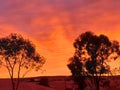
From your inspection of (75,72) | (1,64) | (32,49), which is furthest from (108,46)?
(1,64)

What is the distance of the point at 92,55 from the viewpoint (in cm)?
6831

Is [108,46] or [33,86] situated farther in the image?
[33,86]

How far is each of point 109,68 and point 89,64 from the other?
12.2 feet

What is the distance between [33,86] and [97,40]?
76.0ft

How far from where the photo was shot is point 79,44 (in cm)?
6931

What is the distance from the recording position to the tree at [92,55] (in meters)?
68.1

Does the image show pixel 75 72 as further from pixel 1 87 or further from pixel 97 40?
pixel 1 87

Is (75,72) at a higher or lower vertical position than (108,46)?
lower

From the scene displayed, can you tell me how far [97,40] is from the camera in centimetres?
6875

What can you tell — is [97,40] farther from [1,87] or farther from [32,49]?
[1,87]

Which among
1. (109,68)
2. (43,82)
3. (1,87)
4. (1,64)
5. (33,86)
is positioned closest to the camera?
(1,64)

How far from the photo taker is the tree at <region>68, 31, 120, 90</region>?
68.1m

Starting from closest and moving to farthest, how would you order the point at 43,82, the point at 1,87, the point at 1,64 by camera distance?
the point at 1,64 → the point at 1,87 → the point at 43,82

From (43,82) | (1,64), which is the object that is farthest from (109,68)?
(43,82)
